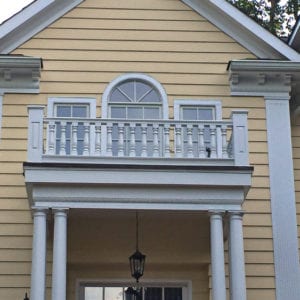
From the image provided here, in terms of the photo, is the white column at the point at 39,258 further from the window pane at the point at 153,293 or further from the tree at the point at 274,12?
the tree at the point at 274,12

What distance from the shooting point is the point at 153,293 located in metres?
13.7

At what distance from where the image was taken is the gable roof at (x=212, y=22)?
1405cm

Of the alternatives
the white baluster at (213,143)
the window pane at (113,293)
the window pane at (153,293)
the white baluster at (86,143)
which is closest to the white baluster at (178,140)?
the white baluster at (213,143)

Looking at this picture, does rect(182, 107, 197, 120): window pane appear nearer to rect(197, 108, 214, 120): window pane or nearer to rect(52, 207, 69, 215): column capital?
rect(197, 108, 214, 120): window pane

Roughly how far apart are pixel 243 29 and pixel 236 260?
507 centimetres

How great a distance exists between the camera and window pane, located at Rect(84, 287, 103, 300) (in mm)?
13625

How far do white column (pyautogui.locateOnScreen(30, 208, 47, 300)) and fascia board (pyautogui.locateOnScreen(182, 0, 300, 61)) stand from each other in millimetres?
5539

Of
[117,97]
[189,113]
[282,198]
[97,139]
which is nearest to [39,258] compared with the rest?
[97,139]

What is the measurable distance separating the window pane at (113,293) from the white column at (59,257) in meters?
2.71

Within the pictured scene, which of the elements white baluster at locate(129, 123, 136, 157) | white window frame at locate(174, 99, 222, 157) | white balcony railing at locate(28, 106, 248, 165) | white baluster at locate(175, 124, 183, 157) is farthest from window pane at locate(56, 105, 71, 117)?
white baluster at locate(175, 124, 183, 157)

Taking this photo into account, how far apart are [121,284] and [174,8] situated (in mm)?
5425

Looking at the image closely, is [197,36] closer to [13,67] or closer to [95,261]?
[13,67]

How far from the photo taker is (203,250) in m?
13.2

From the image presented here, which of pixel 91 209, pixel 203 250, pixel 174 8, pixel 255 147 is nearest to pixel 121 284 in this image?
pixel 203 250
